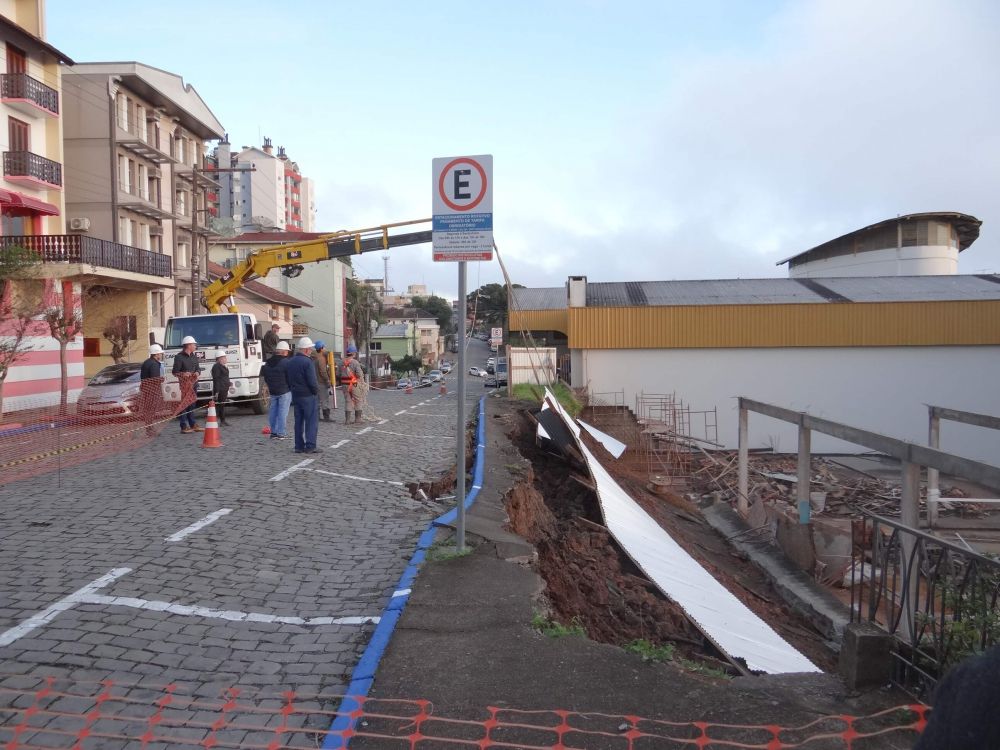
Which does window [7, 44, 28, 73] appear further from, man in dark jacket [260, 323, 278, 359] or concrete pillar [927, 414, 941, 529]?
concrete pillar [927, 414, 941, 529]

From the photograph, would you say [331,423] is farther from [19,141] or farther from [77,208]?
[77,208]

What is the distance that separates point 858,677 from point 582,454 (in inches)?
288

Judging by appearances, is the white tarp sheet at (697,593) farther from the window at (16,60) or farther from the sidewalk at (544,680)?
the window at (16,60)

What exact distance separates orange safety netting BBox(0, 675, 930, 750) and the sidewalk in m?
0.07

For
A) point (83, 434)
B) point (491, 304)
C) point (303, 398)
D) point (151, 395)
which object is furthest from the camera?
point (491, 304)

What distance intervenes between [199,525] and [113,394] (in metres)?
11.8

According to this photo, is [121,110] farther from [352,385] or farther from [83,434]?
[83,434]

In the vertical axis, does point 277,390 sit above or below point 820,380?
above

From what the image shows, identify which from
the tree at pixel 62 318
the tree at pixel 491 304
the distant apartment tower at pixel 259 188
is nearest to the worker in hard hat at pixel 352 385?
the tree at pixel 62 318

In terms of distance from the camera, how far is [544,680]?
4289mm

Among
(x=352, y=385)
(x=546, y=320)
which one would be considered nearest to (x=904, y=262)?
(x=546, y=320)

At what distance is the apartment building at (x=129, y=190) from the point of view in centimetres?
3138

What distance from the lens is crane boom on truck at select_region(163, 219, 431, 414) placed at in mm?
19312

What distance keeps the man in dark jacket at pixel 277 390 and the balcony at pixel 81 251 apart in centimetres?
1242
